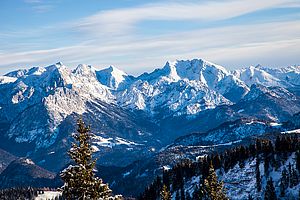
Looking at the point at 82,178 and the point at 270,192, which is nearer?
the point at 82,178

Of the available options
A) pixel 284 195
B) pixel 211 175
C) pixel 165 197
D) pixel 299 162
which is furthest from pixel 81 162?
pixel 299 162

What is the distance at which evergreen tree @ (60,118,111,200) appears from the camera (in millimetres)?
44656

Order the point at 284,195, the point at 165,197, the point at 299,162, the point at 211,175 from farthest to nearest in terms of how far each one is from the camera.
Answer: the point at 299,162 < the point at 284,195 < the point at 165,197 < the point at 211,175

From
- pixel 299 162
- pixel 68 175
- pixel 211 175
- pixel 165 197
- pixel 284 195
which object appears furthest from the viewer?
pixel 299 162

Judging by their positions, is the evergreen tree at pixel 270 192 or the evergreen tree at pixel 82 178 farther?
the evergreen tree at pixel 270 192

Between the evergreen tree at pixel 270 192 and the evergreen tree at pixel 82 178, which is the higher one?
the evergreen tree at pixel 82 178

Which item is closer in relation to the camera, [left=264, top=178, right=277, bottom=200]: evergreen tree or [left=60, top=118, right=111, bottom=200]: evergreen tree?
[left=60, top=118, right=111, bottom=200]: evergreen tree

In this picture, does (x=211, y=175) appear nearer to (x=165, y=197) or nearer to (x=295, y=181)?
(x=165, y=197)

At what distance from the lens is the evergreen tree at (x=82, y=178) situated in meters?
44.7

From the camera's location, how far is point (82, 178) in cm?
4481

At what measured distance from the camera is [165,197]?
88.5 metres

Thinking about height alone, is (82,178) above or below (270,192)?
above

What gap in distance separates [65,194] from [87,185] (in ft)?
7.51

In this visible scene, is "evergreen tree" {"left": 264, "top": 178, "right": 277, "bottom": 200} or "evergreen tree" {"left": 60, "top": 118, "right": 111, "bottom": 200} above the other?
"evergreen tree" {"left": 60, "top": 118, "right": 111, "bottom": 200}
